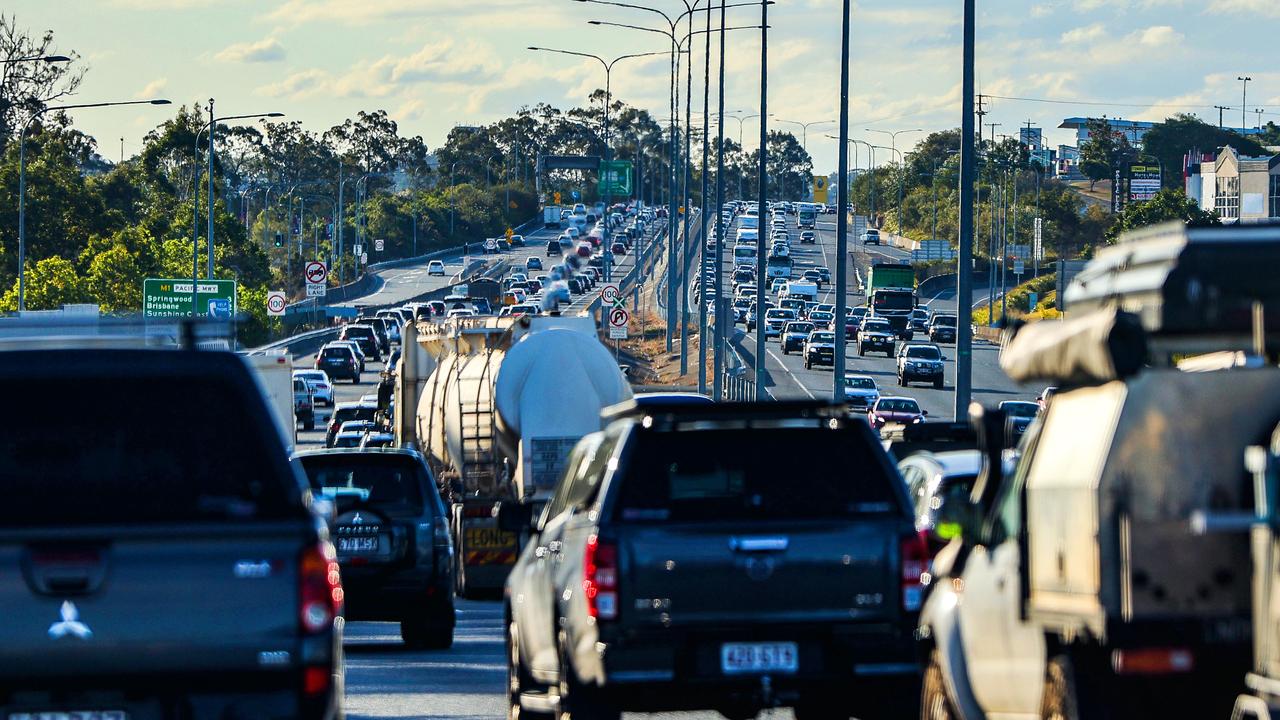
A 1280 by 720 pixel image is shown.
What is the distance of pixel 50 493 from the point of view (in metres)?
9.44

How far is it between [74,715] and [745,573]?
12.4ft

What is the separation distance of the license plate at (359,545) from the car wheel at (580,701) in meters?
7.49

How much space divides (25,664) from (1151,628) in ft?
12.5

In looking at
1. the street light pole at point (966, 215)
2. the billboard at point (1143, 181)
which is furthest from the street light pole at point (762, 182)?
the billboard at point (1143, 181)

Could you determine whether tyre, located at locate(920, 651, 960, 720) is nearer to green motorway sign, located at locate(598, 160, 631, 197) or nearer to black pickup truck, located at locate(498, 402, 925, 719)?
black pickup truck, located at locate(498, 402, 925, 719)

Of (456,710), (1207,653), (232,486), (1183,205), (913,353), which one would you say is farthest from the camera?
(1183,205)

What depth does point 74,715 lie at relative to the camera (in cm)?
818

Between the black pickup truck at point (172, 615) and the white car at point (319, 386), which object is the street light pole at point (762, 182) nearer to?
the white car at point (319, 386)

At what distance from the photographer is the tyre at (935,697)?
10.5 meters

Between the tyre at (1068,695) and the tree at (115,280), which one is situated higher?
the tyre at (1068,695)

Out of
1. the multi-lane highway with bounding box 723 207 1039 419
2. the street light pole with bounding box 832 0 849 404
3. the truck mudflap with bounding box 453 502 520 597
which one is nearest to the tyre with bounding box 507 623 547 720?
the truck mudflap with bounding box 453 502 520 597

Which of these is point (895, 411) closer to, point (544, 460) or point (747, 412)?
point (544, 460)

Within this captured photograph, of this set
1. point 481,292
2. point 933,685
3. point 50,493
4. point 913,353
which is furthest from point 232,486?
point 481,292

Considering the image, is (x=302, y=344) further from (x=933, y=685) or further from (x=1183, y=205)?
(x=933, y=685)
